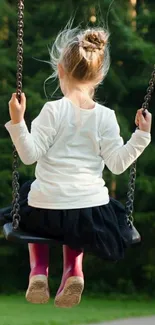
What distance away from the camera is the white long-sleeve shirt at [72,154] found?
217 cm

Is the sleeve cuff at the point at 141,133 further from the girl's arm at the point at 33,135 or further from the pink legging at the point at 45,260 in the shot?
the pink legging at the point at 45,260

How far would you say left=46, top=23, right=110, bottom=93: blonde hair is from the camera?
2.20 meters

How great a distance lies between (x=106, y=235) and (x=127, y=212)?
15cm

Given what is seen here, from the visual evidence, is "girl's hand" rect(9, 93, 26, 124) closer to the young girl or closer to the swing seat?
the young girl

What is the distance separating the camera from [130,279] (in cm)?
909

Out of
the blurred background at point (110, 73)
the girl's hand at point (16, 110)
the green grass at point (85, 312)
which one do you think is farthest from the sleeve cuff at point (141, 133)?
the green grass at point (85, 312)

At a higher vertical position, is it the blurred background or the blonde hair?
the blonde hair

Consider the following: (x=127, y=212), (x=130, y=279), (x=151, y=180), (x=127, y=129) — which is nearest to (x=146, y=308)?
(x=130, y=279)

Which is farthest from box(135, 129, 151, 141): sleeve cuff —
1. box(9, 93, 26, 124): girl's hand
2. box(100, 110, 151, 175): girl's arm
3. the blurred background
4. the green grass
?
the green grass

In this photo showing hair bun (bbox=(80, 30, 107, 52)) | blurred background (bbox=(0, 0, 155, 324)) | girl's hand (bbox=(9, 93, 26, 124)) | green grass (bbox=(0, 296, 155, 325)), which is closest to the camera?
girl's hand (bbox=(9, 93, 26, 124))

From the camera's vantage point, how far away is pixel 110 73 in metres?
8.09

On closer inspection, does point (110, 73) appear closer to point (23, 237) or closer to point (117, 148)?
point (117, 148)

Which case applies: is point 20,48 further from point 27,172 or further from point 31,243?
point 27,172

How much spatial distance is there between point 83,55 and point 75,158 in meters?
0.25
